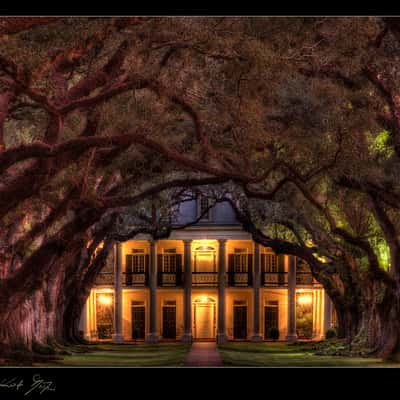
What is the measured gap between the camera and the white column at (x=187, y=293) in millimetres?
51438

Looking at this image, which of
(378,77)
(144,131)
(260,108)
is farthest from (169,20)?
(378,77)

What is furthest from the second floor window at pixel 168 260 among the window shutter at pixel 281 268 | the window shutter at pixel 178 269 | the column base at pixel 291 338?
the column base at pixel 291 338

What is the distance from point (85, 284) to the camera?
34094 millimetres

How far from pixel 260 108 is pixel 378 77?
2.53 m

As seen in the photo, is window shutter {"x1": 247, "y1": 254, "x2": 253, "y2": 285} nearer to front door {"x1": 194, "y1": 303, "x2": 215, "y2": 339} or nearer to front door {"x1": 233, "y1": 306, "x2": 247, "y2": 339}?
front door {"x1": 233, "y1": 306, "x2": 247, "y2": 339}

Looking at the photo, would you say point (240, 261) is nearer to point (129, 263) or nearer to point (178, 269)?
point (178, 269)

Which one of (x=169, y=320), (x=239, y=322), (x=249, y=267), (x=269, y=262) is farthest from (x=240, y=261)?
(x=169, y=320)

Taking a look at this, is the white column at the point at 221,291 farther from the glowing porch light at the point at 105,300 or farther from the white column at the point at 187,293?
the glowing porch light at the point at 105,300

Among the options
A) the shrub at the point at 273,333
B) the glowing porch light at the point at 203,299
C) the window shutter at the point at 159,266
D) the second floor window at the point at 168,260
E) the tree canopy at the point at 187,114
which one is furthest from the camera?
the second floor window at the point at 168,260

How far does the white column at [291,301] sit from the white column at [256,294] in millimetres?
1881

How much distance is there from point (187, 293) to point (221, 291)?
2.14 m

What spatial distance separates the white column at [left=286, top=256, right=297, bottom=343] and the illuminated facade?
2.5 inches

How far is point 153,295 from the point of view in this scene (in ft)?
171

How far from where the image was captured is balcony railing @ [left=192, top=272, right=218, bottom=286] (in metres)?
53.6
